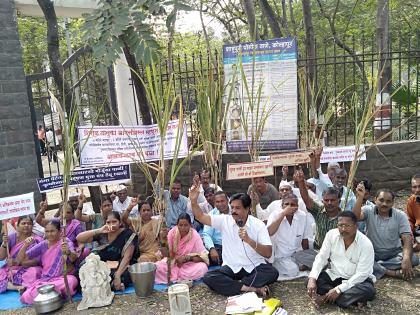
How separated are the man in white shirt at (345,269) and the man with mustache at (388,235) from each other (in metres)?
0.44

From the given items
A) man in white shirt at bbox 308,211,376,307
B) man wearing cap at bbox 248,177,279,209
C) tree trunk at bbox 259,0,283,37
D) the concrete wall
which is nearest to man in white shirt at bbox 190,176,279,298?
man in white shirt at bbox 308,211,376,307

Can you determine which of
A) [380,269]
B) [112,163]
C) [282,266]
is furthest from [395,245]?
[112,163]

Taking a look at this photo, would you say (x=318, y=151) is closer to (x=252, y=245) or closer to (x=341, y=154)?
(x=341, y=154)

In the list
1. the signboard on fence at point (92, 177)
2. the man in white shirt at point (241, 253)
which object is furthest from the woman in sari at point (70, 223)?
the man in white shirt at point (241, 253)

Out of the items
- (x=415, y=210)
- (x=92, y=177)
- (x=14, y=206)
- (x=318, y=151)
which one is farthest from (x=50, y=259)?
(x=415, y=210)

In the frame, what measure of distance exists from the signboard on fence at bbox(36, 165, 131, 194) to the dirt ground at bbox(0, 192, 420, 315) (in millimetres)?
1377

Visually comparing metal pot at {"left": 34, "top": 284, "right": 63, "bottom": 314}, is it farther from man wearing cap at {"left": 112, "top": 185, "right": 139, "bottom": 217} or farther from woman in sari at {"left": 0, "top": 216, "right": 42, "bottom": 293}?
man wearing cap at {"left": 112, "top": 185, "right": 139, "bottom": 217}

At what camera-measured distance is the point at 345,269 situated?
370 centimetres

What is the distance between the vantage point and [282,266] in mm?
4328

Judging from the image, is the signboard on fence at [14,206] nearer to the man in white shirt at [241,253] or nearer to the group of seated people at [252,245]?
the group of seated people at [252,245]

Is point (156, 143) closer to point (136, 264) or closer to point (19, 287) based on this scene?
point (136, 264)

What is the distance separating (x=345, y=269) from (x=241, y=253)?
967 mm

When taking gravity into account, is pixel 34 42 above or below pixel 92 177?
above

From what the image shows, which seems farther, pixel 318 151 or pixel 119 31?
pixel 318 151
